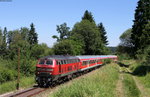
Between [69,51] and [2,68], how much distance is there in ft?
85.9

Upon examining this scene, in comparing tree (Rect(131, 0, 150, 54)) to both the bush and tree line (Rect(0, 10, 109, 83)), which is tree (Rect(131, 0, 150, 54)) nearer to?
tree line (Rect(0, 10, 109, 83))

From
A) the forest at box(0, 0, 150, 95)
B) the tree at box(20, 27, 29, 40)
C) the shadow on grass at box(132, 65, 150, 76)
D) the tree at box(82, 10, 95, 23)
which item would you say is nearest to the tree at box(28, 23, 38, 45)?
the forest at box(0, 0, 150, 95)

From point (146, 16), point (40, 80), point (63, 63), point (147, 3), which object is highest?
point (147, 3)

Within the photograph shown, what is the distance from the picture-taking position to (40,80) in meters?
19.6

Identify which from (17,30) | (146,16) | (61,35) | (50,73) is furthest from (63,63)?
(17,30)

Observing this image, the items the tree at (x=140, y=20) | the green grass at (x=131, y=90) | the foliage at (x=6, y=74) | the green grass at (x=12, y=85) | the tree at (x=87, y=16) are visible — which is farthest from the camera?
the tree at (x=87, y=16)

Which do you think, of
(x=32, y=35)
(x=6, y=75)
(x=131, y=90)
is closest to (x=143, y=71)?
(x=131, y=90)

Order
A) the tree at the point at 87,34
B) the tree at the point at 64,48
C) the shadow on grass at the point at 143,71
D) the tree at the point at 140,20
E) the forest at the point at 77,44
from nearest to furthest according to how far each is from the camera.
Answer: the forest at the point at 77,44
the shadow on grass at the point at 143,71
the tree at the point at 140,20
the tree at the point at 64,48
the tree at the point at 87,34

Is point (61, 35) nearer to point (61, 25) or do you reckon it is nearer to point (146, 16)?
point (61, 25)

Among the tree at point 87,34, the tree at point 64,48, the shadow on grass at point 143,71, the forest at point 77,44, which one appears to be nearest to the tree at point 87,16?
the forest at point 77,44

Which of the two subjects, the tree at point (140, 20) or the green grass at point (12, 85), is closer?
the green grass at point (12, 85)

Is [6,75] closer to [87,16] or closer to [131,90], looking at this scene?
[131,90]

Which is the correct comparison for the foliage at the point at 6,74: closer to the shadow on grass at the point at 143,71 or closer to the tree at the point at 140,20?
the shadow on grass at the point at 143,71

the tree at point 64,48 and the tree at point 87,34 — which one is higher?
the tree at point 87,34
